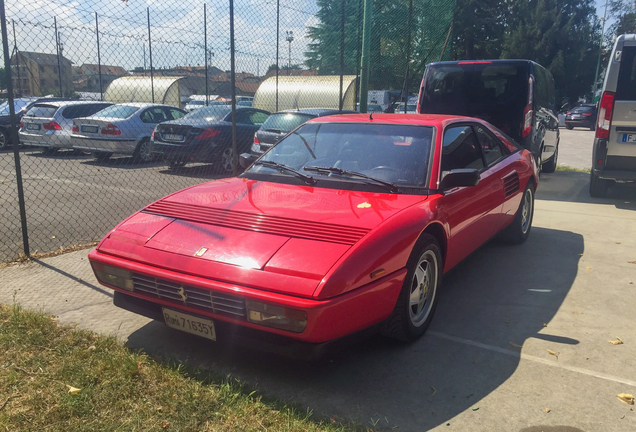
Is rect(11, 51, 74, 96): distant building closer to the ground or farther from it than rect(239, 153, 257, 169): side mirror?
farther from it

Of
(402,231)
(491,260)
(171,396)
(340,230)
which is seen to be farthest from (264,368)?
(491,260)

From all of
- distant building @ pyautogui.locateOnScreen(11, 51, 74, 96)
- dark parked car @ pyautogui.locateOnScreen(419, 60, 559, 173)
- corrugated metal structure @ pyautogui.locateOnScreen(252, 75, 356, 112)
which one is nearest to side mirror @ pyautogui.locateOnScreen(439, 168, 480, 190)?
distant building @ pyautogui.locateOnScreen(11, 51, 74, 96)

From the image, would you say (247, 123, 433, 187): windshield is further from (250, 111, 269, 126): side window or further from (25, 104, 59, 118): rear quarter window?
(25, 104, 59, 118): rear quarter window

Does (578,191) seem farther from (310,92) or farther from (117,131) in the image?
(117,131)

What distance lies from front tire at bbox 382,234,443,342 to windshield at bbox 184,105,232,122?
8.87 metres

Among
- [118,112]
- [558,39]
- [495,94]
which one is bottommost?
[118,112]

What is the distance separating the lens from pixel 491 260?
17.8ft

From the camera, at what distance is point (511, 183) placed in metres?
5.36

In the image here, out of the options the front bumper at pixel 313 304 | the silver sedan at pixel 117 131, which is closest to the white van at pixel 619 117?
the front bumper at pixel 313 304

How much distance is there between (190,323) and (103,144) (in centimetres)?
1058

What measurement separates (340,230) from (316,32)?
7764 mm

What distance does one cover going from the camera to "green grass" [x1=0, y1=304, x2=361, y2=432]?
2559 millimetres

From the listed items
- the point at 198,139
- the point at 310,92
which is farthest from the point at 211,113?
the point at 310,92

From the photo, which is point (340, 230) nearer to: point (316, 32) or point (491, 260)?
point (491, 260)
